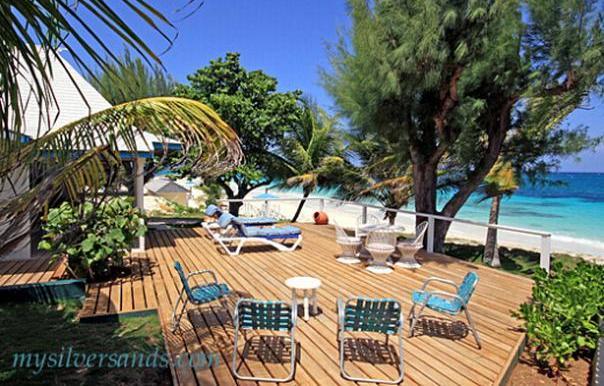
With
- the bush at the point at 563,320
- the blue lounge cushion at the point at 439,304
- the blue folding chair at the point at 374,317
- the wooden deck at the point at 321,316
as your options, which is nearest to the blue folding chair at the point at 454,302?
the blue lounge cushion at the point at 439,304

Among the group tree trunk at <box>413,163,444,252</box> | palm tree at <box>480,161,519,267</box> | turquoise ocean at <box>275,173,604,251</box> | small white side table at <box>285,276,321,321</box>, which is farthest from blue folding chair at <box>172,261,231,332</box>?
turquoise ocean at <box>275,173,604,251</box>

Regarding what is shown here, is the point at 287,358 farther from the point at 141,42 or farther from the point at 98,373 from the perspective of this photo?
the point at 141,42

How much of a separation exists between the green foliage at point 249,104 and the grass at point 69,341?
8.37 meters

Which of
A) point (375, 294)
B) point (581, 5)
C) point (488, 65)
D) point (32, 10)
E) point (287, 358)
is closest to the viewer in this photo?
point (32, 10)

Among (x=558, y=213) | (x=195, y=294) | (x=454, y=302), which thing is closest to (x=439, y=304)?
(x=454, y=302)

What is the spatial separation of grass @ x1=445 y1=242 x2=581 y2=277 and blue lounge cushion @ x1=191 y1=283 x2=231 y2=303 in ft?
38.2

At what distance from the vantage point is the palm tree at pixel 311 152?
14.0m

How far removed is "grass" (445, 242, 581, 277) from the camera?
13664 mm

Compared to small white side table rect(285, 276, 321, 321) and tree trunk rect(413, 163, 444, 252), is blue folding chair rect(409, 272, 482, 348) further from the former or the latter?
tree trunk rect(413, 163, 444, 252)

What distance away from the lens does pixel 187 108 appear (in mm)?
2473

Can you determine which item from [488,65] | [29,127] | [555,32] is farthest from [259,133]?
[555,32]

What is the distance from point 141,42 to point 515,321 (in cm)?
489

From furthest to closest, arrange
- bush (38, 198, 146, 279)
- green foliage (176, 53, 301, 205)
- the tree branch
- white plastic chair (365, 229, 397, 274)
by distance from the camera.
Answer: green foliage (176, 53, 301, 205) < the tree branch < white plastic chair (365, 229, 397, 274) < bush (38, 198, 146, 279)

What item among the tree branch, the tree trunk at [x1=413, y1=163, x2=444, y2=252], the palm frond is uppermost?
the tree branch
